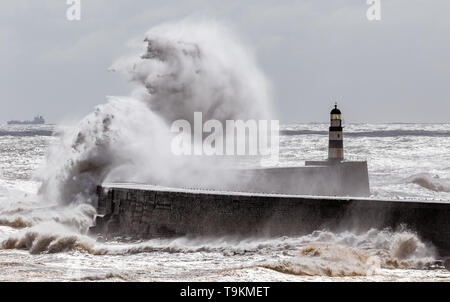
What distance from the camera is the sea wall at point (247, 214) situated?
796cm

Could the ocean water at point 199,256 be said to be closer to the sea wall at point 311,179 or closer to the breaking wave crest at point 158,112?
the breaking wave crest at point 158,112

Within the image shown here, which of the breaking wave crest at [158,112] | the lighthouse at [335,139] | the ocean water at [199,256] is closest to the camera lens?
the ocean water at [199,256]

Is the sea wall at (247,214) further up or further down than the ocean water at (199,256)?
further up

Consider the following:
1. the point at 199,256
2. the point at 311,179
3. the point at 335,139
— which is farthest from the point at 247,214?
the point at 335,139

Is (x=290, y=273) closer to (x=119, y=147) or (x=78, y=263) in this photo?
(x=78, y=263)

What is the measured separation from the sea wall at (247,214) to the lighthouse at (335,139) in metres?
5.14

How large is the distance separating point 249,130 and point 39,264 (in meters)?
10.8

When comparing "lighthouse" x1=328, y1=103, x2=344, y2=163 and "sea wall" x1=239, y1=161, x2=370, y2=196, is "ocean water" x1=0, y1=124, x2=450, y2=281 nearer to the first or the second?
"sea wall" x1=239, y1=161, x2=370, y2=196

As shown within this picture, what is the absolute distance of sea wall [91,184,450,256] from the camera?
26.1 ft

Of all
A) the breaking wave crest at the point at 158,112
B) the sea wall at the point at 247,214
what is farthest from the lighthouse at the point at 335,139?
the sea wall at the point at 247,214
